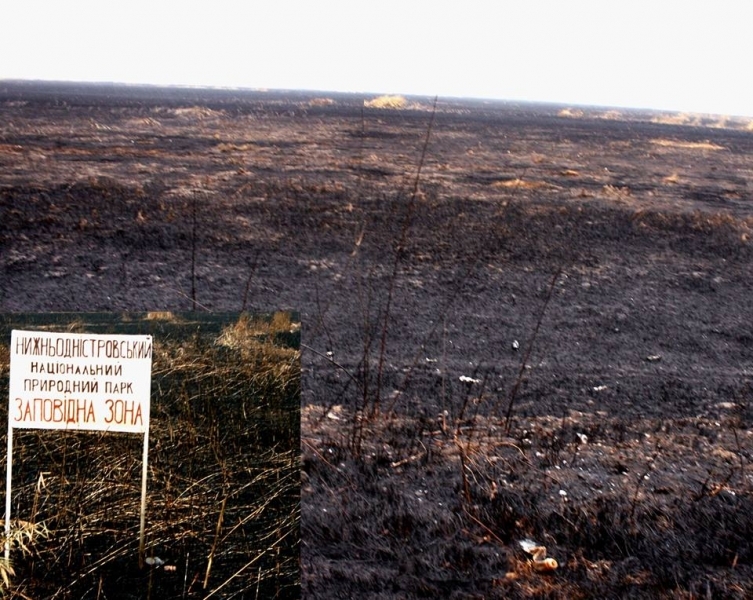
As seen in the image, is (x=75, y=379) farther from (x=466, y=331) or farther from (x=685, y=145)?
(x=685, y=145)

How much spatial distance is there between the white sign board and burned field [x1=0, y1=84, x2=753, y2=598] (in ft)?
1.99

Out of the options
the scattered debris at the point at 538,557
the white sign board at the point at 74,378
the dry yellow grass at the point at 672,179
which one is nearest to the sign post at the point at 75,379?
the white sign board at the point at 74,378

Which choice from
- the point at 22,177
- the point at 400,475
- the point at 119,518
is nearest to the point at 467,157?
the point at 22,177

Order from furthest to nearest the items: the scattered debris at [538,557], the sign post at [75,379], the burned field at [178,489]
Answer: the scattered debris at [538,557], the burned field at [178,489], the sign post at [75,379]

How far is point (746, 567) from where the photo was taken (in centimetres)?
335

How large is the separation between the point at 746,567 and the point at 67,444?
2.74m

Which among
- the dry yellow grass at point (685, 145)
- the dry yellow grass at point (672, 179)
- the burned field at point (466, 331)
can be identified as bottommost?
the burned field at point (466, 331)

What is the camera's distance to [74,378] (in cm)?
187

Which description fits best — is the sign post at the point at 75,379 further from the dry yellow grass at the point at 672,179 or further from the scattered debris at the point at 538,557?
the dry yellow grass at the point at 672,179

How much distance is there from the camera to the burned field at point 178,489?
6.69 feet

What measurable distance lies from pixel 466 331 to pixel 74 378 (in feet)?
15.0

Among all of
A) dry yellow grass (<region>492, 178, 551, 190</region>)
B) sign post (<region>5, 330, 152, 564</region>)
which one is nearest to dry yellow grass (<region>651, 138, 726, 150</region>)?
dry yellow grass (<region>492, 178, 551, 190</region>)

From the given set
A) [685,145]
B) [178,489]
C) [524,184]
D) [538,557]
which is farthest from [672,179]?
[178,489]

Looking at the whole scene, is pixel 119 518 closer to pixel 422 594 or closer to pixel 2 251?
pixel 422 594
